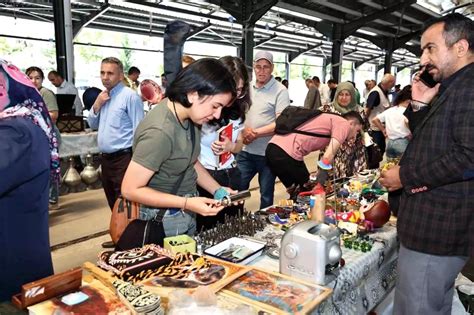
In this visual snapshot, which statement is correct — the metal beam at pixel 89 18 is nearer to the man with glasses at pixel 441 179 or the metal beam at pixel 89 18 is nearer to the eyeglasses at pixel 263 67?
the eyeglasses at pixel 263 67

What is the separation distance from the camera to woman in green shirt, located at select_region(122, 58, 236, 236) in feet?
4.25

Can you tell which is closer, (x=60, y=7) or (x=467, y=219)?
(x=467, y=219)

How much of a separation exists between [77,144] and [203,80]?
3514 millimetres

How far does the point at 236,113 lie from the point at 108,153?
153 cm

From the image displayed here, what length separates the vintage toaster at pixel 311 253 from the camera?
114cm

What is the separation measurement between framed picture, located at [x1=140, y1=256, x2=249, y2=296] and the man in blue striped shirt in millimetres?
1803

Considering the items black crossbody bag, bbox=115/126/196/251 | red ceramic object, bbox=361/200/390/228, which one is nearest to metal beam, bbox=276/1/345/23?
red ceramic object, bbox=361/200/390/228

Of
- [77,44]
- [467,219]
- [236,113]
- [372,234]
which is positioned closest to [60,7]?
[77,44]

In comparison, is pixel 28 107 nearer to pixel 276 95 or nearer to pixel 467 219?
pixel 467 219

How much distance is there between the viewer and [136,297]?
3.13 feet

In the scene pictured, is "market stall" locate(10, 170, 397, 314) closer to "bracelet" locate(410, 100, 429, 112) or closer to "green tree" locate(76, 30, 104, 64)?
"bracelet" locate(410, 100, 429, 112)

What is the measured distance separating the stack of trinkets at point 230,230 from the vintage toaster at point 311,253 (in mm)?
374

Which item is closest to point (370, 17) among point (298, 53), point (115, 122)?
point (298, 53)

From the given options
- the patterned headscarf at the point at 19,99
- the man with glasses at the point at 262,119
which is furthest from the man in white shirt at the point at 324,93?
the patterned headscarf at the point at 19,99
